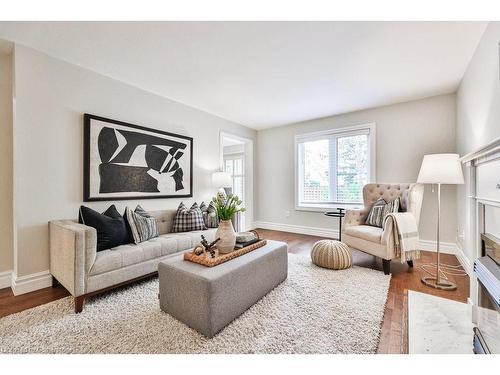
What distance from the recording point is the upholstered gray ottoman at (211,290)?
1428 millimetres

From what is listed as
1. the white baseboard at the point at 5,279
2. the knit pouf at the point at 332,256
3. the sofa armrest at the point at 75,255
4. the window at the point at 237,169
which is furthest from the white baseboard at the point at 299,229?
the white baseboard at the point at 5,279

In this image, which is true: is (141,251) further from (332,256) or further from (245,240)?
(332,256)

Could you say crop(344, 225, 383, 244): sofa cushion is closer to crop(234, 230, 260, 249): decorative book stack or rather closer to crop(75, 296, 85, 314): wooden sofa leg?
crop(234, 230, 260, 249): decorative book stack

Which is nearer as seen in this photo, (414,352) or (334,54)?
(414,352)

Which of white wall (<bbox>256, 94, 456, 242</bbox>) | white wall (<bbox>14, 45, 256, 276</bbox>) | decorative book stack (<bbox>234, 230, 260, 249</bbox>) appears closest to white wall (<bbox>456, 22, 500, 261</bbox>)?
white wall (<bbox>256, 94, 456, 242</bbox>)

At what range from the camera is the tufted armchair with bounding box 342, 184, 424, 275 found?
246cm

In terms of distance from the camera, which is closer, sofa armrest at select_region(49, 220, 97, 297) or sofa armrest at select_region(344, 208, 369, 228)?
sofa armrest at select_region(49, 220, 97, 297)

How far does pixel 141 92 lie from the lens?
3.05 meters

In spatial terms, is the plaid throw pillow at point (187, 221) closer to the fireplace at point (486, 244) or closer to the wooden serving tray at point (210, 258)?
the wooden serving tray at point (210, 258)

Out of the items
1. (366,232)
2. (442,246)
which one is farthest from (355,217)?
(442,246)

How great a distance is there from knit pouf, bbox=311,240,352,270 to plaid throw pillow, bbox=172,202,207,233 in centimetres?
154
